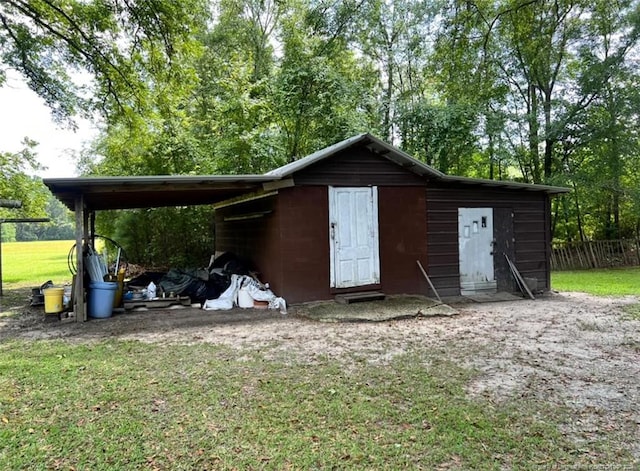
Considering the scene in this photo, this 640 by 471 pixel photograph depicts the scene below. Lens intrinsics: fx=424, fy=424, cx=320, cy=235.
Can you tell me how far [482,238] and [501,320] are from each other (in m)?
2.65

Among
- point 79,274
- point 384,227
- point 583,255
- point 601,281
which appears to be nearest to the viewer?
point 79,274

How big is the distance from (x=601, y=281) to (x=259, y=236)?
9.12m

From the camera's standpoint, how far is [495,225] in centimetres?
857

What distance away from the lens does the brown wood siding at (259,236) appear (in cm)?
716

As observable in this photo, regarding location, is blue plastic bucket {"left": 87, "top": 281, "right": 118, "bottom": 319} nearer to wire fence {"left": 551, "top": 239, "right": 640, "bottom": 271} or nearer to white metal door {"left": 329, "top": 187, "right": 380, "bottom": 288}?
white metal door {"left": 329, "top": 187, "right": 380, "bottom": 288}

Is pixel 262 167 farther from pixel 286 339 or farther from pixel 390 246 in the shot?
pixel 286 339

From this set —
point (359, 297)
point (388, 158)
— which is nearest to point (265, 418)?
point (359, 297)

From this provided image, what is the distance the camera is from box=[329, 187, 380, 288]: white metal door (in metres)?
7.28

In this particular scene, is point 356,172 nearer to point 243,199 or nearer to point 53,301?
point 243,199

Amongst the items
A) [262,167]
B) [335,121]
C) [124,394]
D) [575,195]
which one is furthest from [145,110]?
[575,195]

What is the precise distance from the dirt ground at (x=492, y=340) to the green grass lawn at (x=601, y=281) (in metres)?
1.85

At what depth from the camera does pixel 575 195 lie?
14.6 metres

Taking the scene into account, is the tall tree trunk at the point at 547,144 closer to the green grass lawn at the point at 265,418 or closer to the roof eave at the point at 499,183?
the roof eave at the point at 499,183

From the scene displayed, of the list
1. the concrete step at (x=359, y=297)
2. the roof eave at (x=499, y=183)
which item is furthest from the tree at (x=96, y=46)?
the concrete step at (x=359, y=297)
